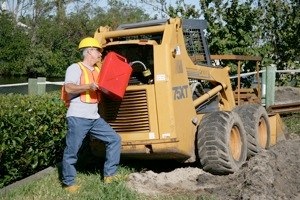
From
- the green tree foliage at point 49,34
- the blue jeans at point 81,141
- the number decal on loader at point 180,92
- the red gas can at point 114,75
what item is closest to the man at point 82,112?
the blue jeans at point 81,141

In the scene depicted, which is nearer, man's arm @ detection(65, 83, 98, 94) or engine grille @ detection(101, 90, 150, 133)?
man's arm @ detection(65, 83, 98, 94)

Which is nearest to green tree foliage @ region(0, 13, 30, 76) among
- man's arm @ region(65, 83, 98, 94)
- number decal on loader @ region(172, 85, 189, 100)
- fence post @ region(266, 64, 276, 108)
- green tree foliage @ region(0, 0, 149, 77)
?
green tree foliage @ region(0, 0, 149, 77)

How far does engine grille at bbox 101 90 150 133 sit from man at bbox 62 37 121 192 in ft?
1.00

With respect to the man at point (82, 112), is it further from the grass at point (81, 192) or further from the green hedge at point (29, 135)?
the green hedge at point (29, 135)

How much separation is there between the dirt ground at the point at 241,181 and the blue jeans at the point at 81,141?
0.40m

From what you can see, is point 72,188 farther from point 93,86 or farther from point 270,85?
point 270,85

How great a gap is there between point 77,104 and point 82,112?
12 cm

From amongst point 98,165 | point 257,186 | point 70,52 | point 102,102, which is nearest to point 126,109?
point 102,102

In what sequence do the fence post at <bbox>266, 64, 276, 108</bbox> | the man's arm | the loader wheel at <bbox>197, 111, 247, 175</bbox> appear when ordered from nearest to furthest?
the man's arm < the loader wheel at <bbox>197, 111, 247, 175</bbox> < the fence post at <bbox>266, 64, 276, 108</bbox>

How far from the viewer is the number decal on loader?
7.10m

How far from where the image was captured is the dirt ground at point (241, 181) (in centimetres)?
624

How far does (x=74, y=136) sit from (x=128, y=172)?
1267 mm

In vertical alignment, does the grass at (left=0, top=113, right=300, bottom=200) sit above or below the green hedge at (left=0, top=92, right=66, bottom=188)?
below

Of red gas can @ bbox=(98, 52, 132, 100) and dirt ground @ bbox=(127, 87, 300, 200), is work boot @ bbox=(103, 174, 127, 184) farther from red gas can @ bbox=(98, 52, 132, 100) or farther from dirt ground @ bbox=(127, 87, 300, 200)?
red gas can @ bbox=(98, 52, 132, 100)
